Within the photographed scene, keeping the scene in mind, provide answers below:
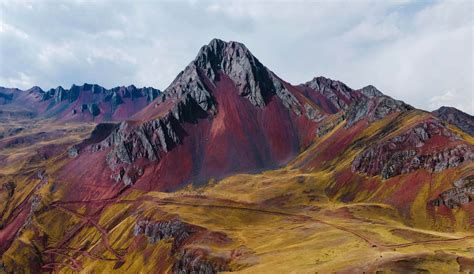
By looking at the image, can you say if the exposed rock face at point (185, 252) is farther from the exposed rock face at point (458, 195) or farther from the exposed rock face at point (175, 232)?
the exposed rock face at point (458, 195)

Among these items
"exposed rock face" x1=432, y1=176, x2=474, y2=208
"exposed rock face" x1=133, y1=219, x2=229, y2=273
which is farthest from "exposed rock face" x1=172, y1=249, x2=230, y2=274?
"exposed rock face" x1=432, y1=176, x2=474, y2=208

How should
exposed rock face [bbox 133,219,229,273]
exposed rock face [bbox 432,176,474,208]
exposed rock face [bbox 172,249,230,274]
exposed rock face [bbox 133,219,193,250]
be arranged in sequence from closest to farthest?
exposed rock face [bbox 172,249,230,274] → exposed rock face [bbox 133,219,229,273] → exposed rock face [bbox 432,176,474,208] → exposed rock face [bbox 133,219,193,250]

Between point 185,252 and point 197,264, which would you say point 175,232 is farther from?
point 197,264

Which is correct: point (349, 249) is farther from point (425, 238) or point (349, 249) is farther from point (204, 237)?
point (204, 237)

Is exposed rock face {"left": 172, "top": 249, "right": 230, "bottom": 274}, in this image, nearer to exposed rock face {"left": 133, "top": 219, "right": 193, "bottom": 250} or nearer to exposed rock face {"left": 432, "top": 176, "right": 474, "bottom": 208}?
exposed rock face {"left": 133, "top": 219, "right": 193, "bottom": 250}

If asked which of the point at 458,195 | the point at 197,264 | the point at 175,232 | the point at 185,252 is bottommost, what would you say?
the point at 197,264

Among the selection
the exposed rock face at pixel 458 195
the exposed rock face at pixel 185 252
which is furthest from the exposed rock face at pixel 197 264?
the exposed rock face at pixel 458 195

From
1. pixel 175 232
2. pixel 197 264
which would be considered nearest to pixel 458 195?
pixel 197 264

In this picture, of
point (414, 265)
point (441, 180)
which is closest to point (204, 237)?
point (414, 265)
